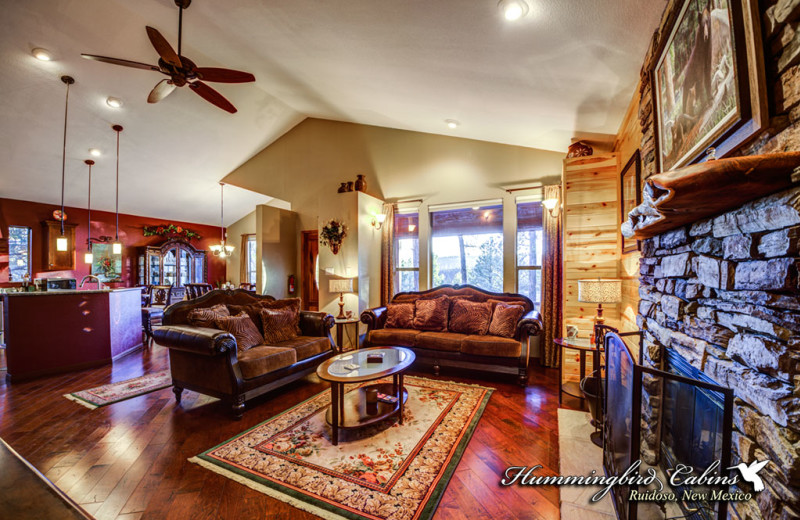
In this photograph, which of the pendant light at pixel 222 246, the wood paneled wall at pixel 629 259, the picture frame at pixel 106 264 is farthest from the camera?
the pendant light at pixel 222 246

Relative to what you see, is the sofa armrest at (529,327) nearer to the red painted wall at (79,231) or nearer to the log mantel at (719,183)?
Result: the log mantel at (719,183)

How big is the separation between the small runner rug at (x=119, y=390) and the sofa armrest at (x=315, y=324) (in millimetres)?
1569

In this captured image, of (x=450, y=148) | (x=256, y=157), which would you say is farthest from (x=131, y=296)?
(x=450, y=148)

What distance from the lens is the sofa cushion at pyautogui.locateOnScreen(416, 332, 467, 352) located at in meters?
3.77

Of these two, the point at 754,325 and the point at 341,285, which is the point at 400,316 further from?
the point at 754,325

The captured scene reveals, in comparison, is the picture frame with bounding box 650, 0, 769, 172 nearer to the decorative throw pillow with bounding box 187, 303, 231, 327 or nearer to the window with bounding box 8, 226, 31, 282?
the decorative throw pillow with bounding box 187, 303, 231, 327

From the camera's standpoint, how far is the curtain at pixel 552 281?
4152 millimetres

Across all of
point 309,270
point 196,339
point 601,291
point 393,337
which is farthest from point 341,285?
point 601,291

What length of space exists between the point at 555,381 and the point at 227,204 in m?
7.99

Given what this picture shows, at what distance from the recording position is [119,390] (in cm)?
339

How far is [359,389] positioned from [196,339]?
1.51m

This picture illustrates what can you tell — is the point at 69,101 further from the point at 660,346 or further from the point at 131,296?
the point at 660,346

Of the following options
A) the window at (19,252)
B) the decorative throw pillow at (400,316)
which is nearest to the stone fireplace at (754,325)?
the decorative throw pillow at (400,316)

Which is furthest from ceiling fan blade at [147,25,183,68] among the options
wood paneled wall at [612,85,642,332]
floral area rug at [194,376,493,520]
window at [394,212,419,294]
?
wood paneled wall at [612,85,642,332]
